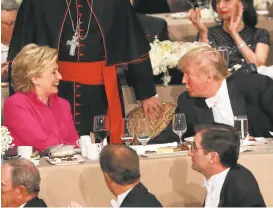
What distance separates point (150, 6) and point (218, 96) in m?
2.99

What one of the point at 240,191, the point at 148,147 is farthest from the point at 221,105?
the point at 240,191

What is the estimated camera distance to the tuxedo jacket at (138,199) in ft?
16.8

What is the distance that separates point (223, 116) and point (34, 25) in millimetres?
1301

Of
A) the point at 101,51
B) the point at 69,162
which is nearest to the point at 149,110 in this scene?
the point at 101,51

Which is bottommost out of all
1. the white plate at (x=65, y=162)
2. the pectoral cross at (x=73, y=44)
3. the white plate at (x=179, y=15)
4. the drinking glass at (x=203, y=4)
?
the white plate at (x=65, y=162)

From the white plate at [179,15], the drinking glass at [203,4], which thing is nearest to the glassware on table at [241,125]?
the white plate at [179,15]

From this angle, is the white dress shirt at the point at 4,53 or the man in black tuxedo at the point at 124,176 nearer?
the man in black tuxedo at the point at 124,176

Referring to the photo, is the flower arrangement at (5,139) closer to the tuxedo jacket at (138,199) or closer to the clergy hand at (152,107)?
the tuxedo jacket at (138,199)

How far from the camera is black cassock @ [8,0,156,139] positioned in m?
7.02

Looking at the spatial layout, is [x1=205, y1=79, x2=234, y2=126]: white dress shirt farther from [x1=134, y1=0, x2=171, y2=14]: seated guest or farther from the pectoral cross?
[x1=134, y1=0, x2=171, y2=14]: seated guest

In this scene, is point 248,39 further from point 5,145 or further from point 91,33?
point 5,145

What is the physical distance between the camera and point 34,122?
6574mm

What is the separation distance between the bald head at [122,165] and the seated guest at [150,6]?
4.46 metres

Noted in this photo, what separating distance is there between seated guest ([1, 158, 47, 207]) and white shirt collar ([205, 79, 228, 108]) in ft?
5.72
